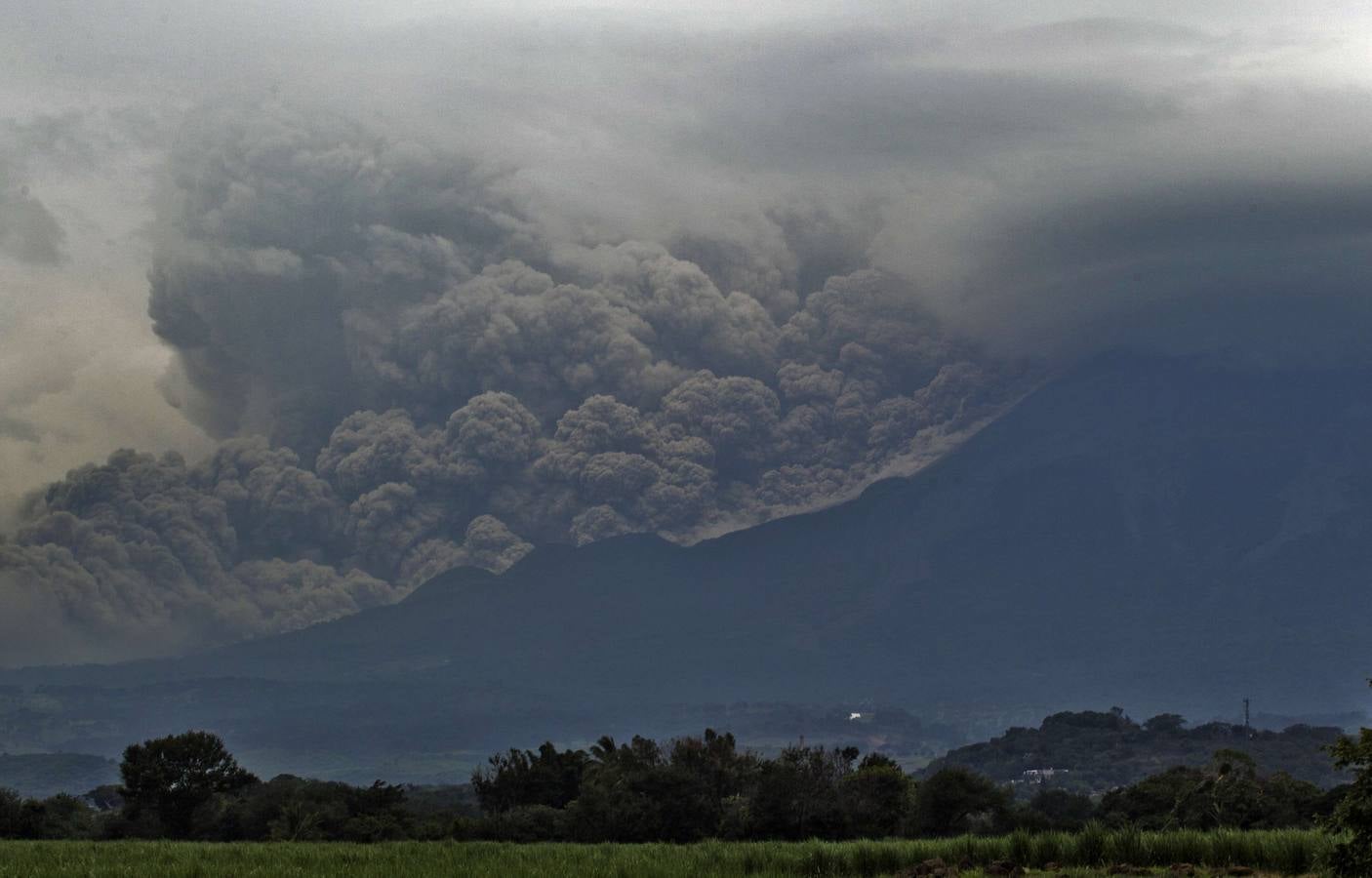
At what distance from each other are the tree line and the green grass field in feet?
100

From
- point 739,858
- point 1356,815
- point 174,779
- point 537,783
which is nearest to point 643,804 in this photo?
point 537,783

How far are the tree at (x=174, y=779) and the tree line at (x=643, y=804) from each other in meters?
0.11

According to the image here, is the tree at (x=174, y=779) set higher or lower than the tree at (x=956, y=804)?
higher

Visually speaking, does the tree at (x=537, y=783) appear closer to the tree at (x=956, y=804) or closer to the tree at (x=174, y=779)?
the tree at (x=174, y=779)

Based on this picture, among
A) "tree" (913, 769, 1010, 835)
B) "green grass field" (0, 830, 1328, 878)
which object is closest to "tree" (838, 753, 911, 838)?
"tree" (913, 769, 1010, 835)

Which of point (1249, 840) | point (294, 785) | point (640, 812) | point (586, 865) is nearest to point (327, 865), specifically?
point (586, 865)

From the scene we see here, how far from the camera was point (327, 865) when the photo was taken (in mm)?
37250

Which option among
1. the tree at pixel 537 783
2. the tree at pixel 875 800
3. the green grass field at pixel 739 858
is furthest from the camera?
the tree at pixel 537 783

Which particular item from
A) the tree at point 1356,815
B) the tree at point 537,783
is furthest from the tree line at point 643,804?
the tree at point 1356,815

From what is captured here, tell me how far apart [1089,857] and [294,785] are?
7751 cm

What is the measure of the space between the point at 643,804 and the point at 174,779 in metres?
33.2

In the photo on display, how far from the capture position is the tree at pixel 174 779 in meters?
98.0

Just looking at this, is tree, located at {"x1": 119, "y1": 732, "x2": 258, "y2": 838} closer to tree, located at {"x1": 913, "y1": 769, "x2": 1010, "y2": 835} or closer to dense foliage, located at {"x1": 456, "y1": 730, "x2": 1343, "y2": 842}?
dense foliage, located at {"x1": 456, "y1": 730, "x2": 1343, "y2": 842}

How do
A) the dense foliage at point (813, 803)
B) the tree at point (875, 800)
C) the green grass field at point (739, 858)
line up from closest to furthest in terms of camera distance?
the green grass field at point (739, 858) < the dense foliage at point (813, 803) < the tree at point (875, 800)
